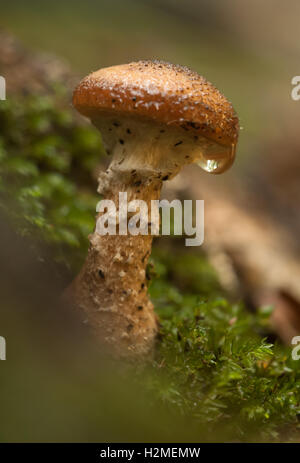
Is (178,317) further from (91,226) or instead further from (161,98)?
(161,98)

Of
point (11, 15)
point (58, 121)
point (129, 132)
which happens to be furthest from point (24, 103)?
point (11, 15)

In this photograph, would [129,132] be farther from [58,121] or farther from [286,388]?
[58,121]

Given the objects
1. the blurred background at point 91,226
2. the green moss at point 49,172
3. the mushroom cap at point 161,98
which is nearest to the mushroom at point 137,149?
the mushroom cap at point 161,98

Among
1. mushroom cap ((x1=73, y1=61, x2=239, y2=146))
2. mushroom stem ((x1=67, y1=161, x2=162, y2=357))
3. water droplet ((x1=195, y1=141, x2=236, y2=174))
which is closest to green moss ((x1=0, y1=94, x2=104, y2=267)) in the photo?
mushroom stem ((x1=67, y1=161, x2=162, y2=357))

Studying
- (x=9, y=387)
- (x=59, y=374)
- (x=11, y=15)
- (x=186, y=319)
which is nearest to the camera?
(x=9, y=387)
